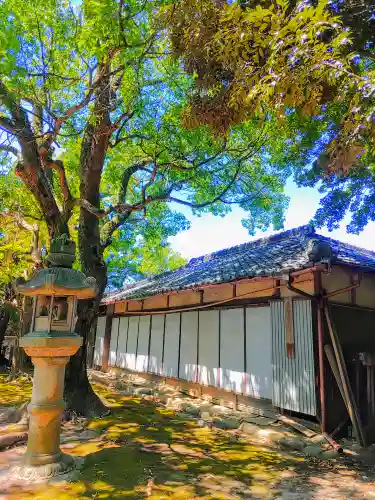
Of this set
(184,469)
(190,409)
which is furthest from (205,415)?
(184,469)

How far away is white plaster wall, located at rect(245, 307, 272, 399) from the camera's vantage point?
9.02 metres

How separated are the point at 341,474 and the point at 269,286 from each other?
4462mm

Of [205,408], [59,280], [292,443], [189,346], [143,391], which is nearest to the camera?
[59,280]

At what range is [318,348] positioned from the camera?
781 cm

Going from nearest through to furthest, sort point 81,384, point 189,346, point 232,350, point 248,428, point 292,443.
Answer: point 292,443 → point 248,428 → point 81,384 → point 232,350 → point 189,346

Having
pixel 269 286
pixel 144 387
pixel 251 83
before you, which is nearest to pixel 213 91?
pixel 251 83

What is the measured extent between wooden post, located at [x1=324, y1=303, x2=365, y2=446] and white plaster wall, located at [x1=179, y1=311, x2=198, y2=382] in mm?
5207

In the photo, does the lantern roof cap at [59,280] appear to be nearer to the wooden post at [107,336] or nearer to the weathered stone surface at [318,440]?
the weathered stone surface at [318,440]

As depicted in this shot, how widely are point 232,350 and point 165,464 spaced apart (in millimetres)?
4644

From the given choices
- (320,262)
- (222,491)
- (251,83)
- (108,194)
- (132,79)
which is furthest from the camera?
(108,194)

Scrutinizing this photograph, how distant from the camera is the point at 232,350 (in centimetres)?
1027

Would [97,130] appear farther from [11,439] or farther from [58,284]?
[11,439]

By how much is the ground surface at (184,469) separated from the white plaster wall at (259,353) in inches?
63.6

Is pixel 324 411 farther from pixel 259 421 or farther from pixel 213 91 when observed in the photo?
pixel 213 91
